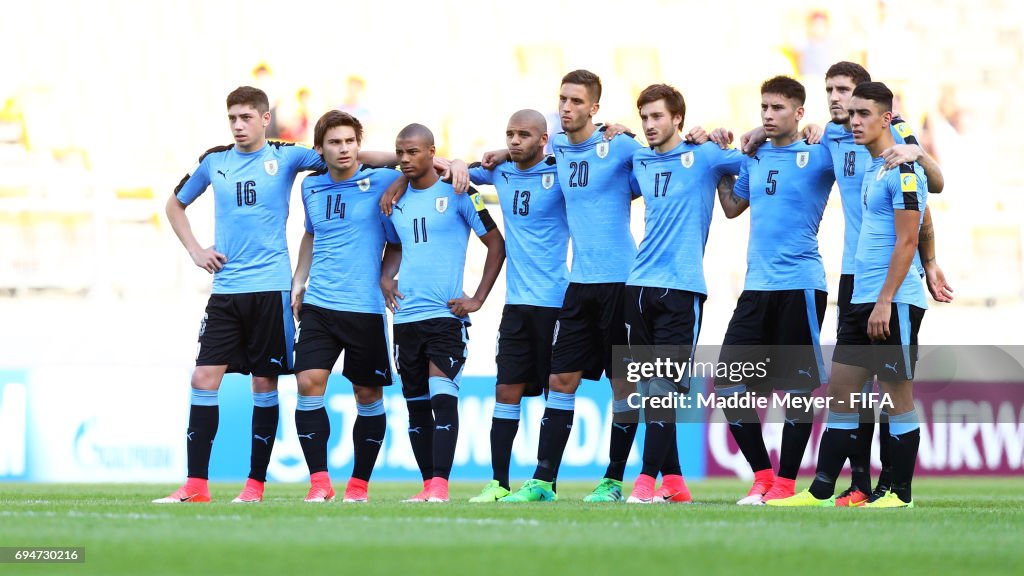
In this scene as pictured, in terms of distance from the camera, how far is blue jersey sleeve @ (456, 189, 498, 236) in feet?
26.2

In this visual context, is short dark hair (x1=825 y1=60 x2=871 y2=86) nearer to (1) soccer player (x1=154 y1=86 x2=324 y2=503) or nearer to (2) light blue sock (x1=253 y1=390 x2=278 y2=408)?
(1) soccer player (x1=154 y1=86 x2=324 y2=503)

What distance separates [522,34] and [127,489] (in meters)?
9.83

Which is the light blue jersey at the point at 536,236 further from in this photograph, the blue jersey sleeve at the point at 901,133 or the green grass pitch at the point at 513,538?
the blue jersey sleeve at the point at 901,133

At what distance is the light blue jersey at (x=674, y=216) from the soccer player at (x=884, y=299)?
83 cm

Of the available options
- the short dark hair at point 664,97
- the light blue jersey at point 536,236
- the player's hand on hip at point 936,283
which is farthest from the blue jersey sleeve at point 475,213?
the player's hand on hip at point 936,283

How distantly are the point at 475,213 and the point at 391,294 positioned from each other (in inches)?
25.3

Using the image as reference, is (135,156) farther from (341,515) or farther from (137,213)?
(341,515)

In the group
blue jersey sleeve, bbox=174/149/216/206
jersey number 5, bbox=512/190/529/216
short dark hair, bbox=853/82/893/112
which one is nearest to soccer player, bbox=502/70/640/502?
jersey number 5, bbox=512/190/529/216

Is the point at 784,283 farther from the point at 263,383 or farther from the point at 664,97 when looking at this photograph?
the point at 263,383

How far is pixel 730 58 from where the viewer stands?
19.4 meters

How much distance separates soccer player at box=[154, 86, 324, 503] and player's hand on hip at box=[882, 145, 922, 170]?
3095 millimetres

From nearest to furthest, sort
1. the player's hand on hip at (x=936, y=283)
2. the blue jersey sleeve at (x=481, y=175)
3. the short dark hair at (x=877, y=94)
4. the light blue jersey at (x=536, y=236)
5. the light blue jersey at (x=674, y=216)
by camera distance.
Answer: the short dark hair at (x=877, y=94) → the player's hand on hip at (x=936, y=283) → the light blue jersey at (x=674, y=216) → the light blue jersey at (x=536, y=236) → the blue jersey sleeve at (x=481, y=175)

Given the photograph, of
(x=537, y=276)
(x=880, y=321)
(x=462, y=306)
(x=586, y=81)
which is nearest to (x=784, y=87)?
(x=586, y=81)

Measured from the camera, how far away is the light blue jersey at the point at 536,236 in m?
7.98
